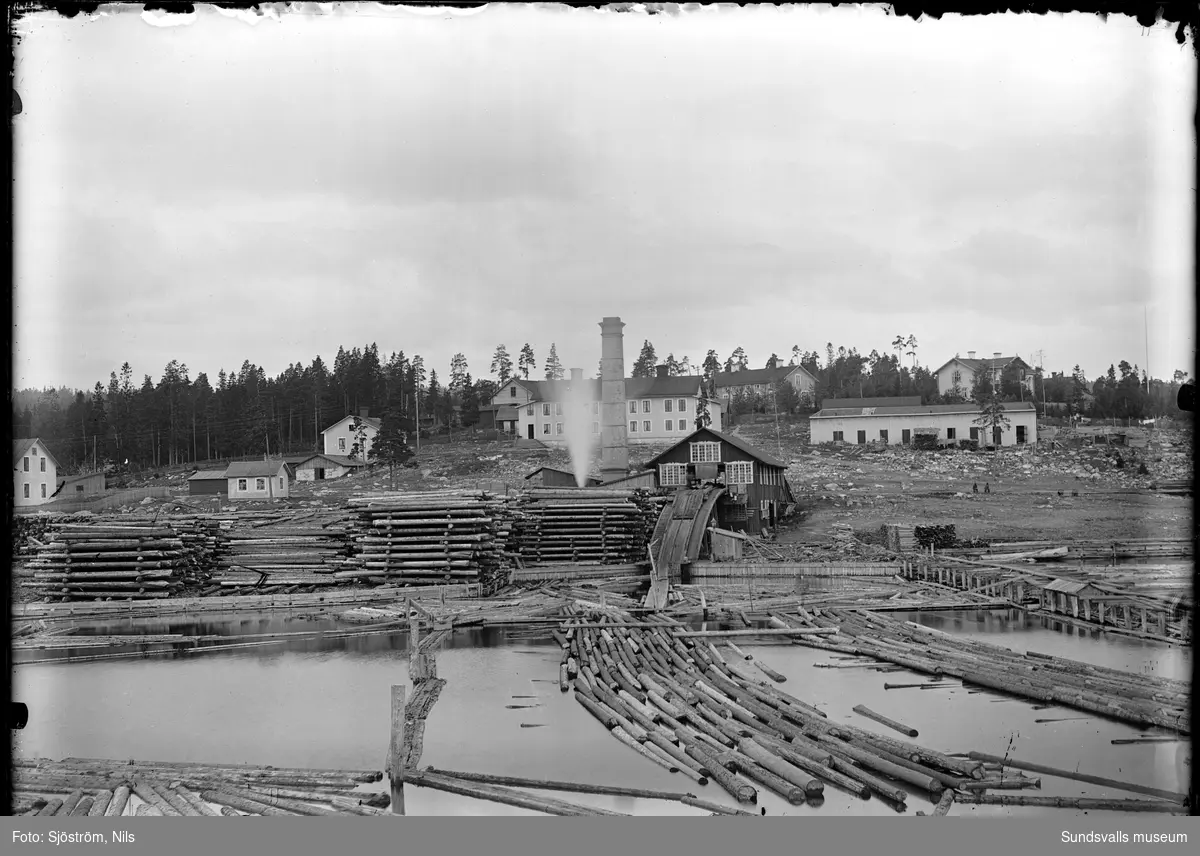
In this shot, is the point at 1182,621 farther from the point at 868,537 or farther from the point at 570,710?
the point at 868,537

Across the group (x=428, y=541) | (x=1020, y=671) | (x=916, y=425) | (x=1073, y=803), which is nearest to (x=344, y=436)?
(x=916, y=425)

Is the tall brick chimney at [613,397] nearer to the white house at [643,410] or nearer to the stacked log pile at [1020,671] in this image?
the white house at [643,410]

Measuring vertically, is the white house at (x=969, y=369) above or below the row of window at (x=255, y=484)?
above

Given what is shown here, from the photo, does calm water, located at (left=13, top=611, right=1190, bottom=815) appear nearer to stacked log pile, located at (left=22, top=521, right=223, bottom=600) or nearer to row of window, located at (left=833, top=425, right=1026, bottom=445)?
stacked log pile, located at (left=22, top=521, right=223, bottom=600)

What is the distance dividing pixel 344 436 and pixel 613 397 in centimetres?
2716

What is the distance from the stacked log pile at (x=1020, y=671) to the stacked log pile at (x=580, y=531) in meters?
12.4

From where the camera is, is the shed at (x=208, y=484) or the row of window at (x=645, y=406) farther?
the row of window at (x=645, y=406)

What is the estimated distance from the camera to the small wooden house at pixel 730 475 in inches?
1592

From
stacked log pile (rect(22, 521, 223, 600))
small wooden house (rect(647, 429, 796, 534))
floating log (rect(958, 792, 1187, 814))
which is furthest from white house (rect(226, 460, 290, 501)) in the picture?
floating log (rect(958, 792, 1187, 814))

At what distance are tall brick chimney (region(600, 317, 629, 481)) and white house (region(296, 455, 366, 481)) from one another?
776 inches

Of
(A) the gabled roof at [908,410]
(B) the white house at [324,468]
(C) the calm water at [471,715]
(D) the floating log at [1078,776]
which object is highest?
(A) the gabled roof at [908,410]

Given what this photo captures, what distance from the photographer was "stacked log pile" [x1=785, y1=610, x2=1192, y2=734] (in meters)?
13.8

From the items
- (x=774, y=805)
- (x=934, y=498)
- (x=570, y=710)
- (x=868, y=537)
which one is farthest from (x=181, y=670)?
(x=934, y=498)

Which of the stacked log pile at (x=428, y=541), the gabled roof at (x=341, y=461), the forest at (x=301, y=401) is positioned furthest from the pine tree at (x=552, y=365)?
the stacked log pile at (x=428, y=541)
